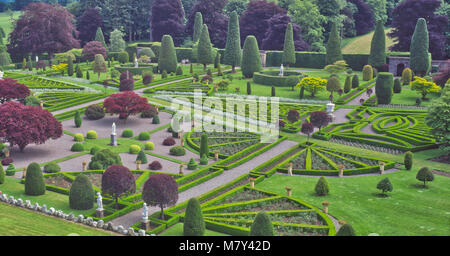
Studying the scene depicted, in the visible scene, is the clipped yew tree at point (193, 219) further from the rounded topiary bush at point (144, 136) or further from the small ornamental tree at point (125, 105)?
the small ornamental tree at point (125, 105)

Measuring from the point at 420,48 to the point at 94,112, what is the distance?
2055 inches

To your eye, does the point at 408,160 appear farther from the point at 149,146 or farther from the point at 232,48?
the point at 232,48

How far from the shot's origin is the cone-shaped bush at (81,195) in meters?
33.4

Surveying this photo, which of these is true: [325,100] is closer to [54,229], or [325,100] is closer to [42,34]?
[54,229]

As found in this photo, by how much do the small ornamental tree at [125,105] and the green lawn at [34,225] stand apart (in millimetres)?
24920

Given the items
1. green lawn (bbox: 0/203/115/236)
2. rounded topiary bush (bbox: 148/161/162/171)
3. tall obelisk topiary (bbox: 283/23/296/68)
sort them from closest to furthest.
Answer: green lawn (bbox: 0/203/115/236) < rounded topiary bush (bbox: 148/161/162/171) < tall obelisk topiary (bbox: 283/23/296/68)

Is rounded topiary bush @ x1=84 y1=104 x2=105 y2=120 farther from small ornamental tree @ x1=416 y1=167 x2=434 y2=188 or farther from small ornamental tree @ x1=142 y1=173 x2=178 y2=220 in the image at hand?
small ornamental tree @ x1=416 y1=167 x2=434 y2=188

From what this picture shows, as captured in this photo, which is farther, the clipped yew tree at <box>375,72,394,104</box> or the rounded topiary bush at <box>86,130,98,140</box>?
the clipped yew tree at <box>375,72,394,104</box>

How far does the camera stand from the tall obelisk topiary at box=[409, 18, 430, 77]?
8100 cm

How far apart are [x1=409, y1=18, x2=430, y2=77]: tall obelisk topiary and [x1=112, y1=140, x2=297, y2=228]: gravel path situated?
3994 centimetres

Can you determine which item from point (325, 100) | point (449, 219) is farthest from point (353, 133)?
point (449, 219)

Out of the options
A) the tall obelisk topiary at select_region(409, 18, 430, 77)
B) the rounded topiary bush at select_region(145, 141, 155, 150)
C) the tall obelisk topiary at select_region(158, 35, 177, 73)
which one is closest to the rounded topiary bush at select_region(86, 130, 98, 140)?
the rounded topiary bush at select_region(145, 141, 155, 150)

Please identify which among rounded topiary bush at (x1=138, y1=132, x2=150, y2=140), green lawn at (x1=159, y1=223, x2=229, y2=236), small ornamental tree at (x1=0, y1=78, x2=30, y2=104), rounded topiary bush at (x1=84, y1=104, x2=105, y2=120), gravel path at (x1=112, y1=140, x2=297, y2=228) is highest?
small ornamental tree at (x1=0, y1=78, x2=30, y2=104)

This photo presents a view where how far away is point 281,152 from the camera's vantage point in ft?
158
